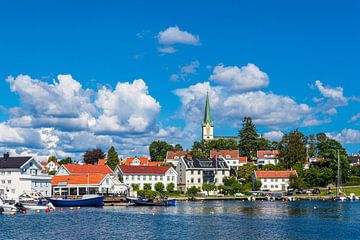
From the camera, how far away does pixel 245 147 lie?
174 m

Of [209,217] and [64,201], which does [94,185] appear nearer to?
[64,201]

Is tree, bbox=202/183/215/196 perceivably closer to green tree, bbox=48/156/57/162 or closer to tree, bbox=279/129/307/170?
tree, bbox=279/129/307/170

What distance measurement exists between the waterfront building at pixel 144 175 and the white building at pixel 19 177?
28.2 meters

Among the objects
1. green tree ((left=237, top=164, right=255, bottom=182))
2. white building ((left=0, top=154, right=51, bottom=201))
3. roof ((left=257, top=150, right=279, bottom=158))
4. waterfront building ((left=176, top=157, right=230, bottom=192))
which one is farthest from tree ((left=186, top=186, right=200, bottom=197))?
roof ((left=257, top=150, right=279, bottom=158))

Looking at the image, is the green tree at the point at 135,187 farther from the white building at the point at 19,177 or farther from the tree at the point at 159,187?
the white building at the point at 19,177

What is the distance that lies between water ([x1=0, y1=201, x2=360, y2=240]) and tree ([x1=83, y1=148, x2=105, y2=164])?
8338 cm

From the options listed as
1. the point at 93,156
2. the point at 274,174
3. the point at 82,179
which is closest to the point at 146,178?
the point at 82,179

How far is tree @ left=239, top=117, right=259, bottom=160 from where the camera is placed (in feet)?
552

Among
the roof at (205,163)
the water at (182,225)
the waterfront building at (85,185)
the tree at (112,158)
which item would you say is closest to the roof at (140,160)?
the tree at (112,158)

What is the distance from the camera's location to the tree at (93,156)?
15575 cm

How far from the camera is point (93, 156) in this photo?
155750mm

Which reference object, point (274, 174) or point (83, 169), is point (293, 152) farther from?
point (83, 169)

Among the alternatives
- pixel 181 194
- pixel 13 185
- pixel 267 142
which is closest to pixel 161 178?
pixel 181 194

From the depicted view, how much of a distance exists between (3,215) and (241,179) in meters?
77.2
